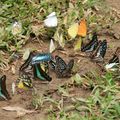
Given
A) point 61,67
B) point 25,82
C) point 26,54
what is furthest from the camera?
point 26,54

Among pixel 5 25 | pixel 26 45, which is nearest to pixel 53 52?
pixel 26 45

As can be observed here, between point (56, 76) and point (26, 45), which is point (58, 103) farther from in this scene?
point (26, 45)

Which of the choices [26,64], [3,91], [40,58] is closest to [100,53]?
[40,58]

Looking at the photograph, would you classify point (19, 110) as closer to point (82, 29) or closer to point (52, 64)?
point (52, 64)

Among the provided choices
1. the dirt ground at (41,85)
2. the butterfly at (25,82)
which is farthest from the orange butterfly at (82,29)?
the butterfly at (25,82)

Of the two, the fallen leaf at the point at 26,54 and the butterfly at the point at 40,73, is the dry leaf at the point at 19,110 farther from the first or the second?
the fallen leaf at the point at 26,54

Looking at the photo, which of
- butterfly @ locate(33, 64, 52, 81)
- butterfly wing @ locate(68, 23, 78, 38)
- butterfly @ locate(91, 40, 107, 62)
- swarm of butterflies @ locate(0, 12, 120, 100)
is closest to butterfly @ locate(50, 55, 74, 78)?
swarm of butterflies @ locate(0, 12, 120, 100)
